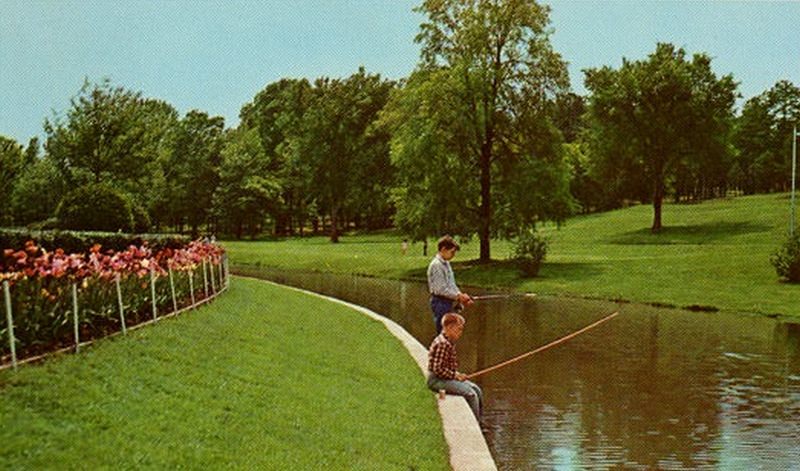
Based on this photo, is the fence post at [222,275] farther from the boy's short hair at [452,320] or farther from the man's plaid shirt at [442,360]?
the boy's short hair at [452,320]

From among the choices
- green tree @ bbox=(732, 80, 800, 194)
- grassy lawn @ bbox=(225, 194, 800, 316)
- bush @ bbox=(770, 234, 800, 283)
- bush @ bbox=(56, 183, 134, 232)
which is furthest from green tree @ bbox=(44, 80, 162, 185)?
green tree @ bbox=(732, 80, 800, 194)

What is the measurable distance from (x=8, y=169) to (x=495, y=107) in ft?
192

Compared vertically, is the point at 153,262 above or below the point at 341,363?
above

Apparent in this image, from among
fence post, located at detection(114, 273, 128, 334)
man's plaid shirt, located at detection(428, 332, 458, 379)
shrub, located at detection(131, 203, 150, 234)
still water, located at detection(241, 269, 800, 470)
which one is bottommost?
still water, located at detection(241, 269, 800, 470)

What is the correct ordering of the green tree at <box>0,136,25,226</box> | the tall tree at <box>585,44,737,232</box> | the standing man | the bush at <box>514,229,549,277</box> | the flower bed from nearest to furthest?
the flower bed
the standing man
the bush at <box>514,229,549,277</box>
the tall tree at <box>585,44,737,232</box>
the green tree at <box>0,136,25,226</box>

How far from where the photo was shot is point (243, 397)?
1031 centimetres

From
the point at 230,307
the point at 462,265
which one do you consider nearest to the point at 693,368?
the point at 230,307

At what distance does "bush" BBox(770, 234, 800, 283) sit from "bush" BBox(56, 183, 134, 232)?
28265 millimetres

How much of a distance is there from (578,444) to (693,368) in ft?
27.3

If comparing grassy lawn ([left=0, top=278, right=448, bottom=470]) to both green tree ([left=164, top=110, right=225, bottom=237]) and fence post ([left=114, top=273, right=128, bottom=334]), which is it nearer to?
fence post ([left=114, top=273, right=128, bottom=334])

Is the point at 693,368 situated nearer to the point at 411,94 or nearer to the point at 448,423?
the point at 448,423

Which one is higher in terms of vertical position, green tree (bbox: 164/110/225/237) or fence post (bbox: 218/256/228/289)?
green tree (bbox: 164/110/225/237)

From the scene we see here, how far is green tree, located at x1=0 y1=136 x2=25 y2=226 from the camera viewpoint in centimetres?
7588

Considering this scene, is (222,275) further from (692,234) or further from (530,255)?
(692,234)
